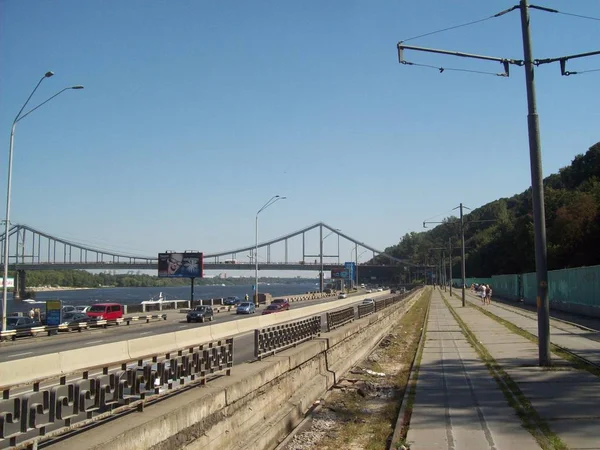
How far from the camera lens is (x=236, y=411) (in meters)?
9.49

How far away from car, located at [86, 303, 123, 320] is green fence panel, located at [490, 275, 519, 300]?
137ft

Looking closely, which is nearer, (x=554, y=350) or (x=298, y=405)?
(x=298, y=405)

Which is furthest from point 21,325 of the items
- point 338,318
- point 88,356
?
point 88,356

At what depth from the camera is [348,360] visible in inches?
800

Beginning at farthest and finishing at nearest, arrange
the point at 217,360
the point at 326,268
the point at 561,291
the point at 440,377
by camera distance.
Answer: the point at 326,268
the point at 561,291
the point at 440,377
the point at 217,360

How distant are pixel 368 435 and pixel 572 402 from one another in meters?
3.97

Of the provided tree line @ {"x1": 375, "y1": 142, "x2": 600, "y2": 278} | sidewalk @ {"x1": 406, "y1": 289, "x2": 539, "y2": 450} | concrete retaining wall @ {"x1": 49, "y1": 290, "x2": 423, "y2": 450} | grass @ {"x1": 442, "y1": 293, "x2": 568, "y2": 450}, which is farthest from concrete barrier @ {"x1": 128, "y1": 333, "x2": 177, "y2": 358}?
tree line @ {"x1": 375, "y1": 142, "x2": 600, "y2": 278}

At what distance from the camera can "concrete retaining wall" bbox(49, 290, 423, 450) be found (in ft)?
21.7

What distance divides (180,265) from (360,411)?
58709 mm

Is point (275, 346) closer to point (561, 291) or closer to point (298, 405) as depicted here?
point (298, 405)

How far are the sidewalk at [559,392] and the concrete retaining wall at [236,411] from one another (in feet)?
15.2

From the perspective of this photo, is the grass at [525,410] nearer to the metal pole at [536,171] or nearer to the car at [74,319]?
the metal pole at [536,171]

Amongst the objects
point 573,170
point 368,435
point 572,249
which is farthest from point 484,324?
point 573,170

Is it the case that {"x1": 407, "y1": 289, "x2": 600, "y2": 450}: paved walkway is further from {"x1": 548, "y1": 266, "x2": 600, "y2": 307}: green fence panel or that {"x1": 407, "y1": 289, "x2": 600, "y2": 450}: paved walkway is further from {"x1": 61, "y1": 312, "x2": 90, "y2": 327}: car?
{"x1": 61, "y1": 312, "x2": 90, "y2": 327}: car
